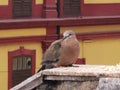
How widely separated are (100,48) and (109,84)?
602 inches

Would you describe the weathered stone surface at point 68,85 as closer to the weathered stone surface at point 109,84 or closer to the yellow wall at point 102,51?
the weathered stone surface at point 109,84

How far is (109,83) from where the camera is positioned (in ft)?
17.6

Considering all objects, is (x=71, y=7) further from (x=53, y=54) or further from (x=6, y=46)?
(x=53, y=54)

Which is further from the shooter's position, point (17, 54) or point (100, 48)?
point (100, 48)

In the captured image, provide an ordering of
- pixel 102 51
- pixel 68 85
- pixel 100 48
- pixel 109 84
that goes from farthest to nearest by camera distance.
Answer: pixel 102 51
pixel 100 48
pixel 68 85
pixel 109 84

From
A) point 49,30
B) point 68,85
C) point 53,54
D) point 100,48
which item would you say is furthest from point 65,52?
point 100,48

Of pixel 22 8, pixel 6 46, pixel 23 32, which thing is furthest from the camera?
pixel 22 8

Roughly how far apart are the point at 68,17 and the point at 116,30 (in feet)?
7.26

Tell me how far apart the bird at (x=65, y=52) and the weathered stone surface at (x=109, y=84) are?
173 cm

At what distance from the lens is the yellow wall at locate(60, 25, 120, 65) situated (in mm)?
19859

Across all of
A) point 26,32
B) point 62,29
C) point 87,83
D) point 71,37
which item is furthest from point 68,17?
point 87,83

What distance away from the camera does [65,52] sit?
23.9 ft

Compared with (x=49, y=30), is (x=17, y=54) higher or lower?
lower

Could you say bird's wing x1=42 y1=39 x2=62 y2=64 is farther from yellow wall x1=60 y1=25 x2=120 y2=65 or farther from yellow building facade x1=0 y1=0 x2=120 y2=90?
yellow wall x1=60 y1=25 x2=120 y2=65
